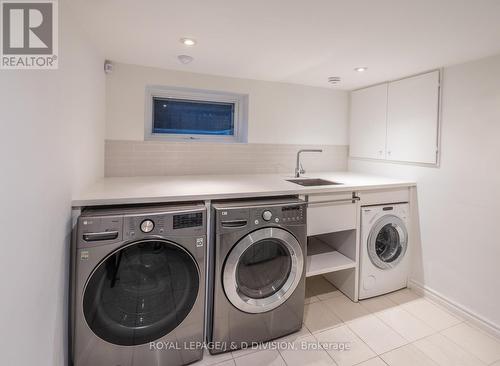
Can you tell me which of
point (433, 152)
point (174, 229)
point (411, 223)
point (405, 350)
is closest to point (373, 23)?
point (433, 152)

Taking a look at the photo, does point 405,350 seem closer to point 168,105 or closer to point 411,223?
point 411,223

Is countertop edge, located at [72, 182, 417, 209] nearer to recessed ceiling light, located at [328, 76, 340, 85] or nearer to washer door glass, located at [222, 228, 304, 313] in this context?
washer door glass, located at [222, 228, 304, 313]

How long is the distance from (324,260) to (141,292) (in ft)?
4.81

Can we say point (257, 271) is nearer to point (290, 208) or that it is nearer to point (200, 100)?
point (290, 208)

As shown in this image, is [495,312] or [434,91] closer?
[495,312]

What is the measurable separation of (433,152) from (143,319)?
251cm

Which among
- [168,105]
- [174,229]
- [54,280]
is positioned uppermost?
[168,105]

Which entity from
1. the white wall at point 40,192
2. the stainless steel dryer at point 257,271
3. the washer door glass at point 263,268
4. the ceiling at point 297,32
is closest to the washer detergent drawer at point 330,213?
the stainless steel dryer at point 257,271

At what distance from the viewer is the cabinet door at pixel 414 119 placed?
88.4 inches

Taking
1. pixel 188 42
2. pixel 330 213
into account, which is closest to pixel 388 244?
pixel 330 213

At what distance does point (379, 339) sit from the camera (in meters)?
1.84

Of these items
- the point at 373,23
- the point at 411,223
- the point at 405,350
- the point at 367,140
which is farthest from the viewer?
the point at 367,140

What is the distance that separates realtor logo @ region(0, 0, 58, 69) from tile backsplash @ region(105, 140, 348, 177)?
1156 mm

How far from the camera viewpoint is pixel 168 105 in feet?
8.37
